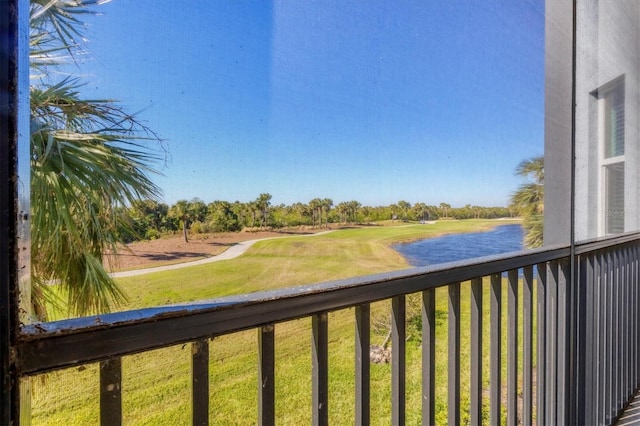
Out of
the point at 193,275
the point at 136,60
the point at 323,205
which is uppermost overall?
the point at 136,60

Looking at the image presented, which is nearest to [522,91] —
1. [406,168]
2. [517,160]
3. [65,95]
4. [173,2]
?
[517,160]

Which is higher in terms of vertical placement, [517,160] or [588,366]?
[517,160]

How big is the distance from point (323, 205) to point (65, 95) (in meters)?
0.55

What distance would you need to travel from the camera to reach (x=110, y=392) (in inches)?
23.7

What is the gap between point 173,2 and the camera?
0.66 metres

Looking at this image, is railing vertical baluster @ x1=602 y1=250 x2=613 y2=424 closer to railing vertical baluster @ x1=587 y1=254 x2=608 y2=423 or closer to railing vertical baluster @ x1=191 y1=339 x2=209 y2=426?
railing vertical baluster @ x1=587 y1=254 x2=608 y2=423

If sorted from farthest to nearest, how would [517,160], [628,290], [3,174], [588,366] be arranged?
1. [628,290]
2. [588,366]
3. [517,160]
4. [3,174]

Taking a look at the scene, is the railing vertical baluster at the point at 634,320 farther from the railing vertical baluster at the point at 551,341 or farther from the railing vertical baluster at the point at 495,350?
the railing vertical baluster at the point at 495,350

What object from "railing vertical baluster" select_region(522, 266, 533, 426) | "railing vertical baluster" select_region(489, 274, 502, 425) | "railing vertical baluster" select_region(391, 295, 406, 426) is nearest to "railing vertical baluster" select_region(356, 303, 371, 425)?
"railing vertical baluster" select_region(391, 295, 406, 426)

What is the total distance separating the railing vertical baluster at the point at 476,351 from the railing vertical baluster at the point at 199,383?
0.93 meters

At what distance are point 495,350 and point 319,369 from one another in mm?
816

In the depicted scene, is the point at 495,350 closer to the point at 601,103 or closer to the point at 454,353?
the point at 454,353

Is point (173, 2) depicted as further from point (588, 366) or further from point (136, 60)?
point (588, 366)

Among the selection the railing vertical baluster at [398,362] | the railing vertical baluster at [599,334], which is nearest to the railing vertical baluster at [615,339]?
the railing vertical baluster at [599,334]
